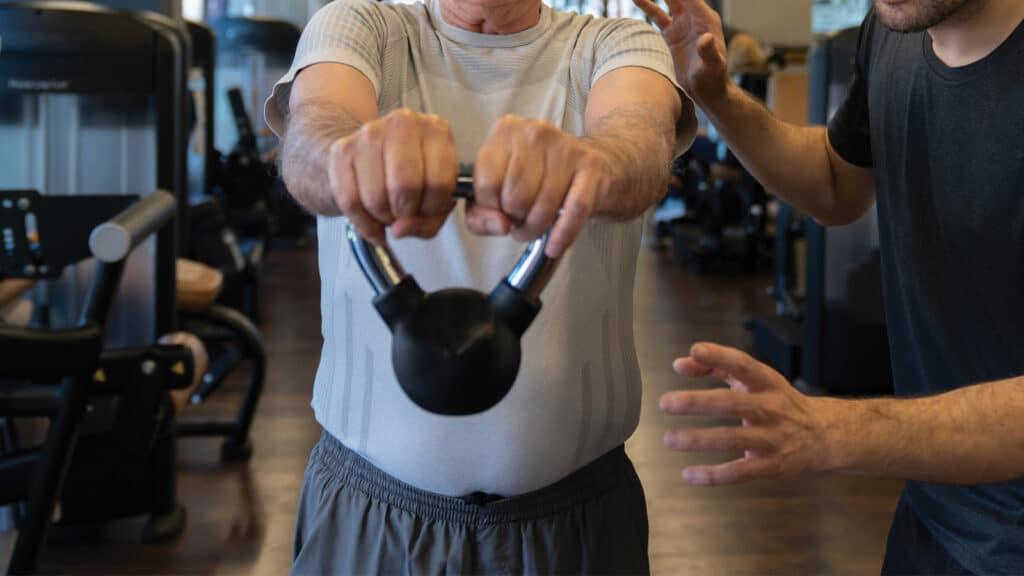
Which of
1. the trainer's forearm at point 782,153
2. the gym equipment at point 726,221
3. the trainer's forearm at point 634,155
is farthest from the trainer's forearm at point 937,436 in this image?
the gym equipment at point 726,221

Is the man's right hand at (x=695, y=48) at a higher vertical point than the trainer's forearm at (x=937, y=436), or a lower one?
higher

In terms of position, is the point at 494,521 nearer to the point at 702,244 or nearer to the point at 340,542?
the point at 340,542

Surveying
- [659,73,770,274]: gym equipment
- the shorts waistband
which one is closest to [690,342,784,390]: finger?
the shorts waistband

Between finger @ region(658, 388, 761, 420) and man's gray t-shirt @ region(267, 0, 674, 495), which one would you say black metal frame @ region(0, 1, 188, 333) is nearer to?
man's gray t-shirt @ region(267, 0, 674, 495)

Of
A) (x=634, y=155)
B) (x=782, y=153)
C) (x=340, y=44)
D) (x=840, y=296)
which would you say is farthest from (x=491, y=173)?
(x=840, y=296)

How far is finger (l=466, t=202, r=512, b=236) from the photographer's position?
71 cm

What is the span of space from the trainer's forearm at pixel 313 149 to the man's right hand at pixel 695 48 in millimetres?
707

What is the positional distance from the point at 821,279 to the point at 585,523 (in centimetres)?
328

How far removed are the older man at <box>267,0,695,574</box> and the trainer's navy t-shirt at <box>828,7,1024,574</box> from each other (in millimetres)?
418

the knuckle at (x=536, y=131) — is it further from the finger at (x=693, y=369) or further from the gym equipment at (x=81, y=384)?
the gym equipment at (x=81, y=384)

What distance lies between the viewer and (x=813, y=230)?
4.31 m

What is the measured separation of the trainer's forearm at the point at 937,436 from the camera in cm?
102

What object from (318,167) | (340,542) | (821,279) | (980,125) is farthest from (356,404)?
(821,279)

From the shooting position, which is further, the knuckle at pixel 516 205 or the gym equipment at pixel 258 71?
the gym equipment at pixel 258 71
